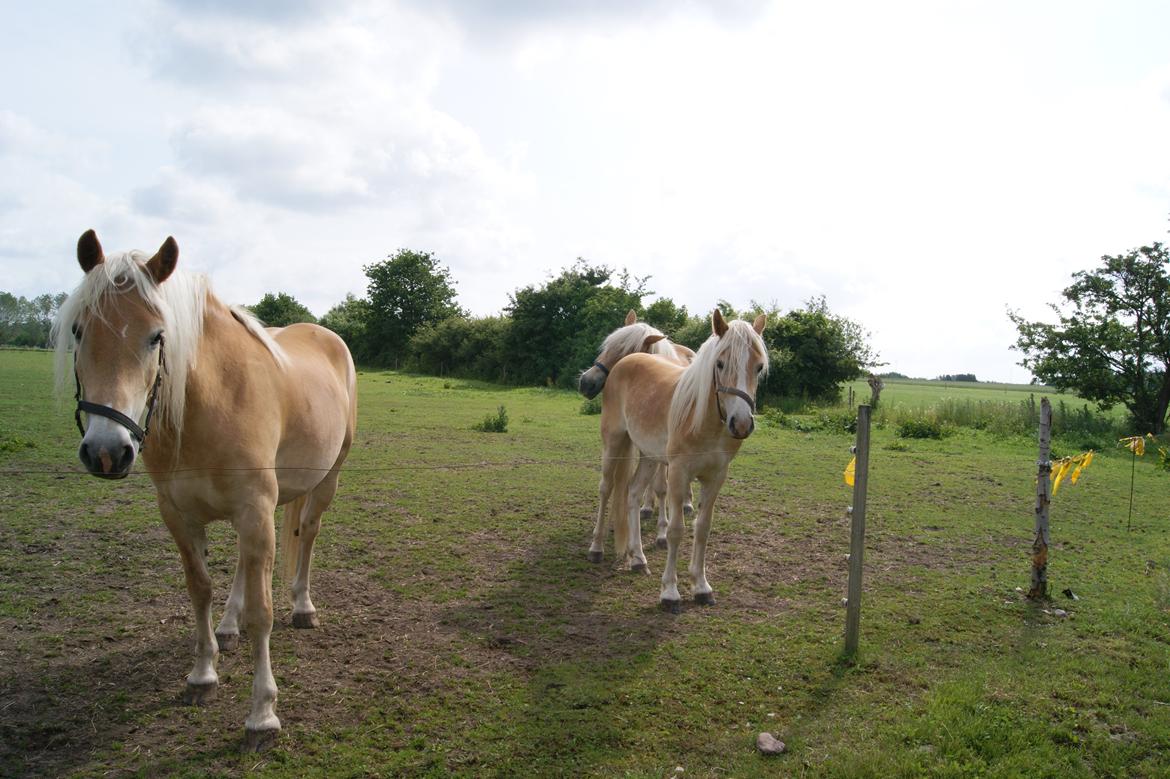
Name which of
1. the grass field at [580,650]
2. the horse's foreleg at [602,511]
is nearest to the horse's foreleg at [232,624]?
the grass field at [580,650]

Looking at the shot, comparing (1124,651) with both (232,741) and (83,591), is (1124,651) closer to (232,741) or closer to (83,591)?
(232,741)

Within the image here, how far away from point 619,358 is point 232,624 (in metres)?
4.35

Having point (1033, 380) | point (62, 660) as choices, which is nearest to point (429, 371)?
point (1033, 380)

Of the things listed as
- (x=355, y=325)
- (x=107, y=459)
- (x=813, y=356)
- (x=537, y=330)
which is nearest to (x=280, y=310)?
(x=355, y=325)

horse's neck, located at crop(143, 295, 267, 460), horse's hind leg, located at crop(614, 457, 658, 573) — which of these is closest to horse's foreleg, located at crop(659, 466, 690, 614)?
horse's hind leg, located at crop(614, 457, 658, 573)

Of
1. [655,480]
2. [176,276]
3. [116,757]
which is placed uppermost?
[176,276]

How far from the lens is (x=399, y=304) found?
52719mm

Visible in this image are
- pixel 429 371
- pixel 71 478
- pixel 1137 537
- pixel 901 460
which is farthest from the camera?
pixel 429 371

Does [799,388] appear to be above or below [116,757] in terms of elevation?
above

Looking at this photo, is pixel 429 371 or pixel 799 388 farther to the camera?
pixel 429 371

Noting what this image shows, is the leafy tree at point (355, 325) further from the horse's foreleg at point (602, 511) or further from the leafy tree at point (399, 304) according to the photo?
the horse's foreleg at point (602, 511)

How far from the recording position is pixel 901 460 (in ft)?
41.4

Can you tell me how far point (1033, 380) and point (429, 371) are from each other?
33.9 m

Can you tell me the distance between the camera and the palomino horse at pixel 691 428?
488 cm
